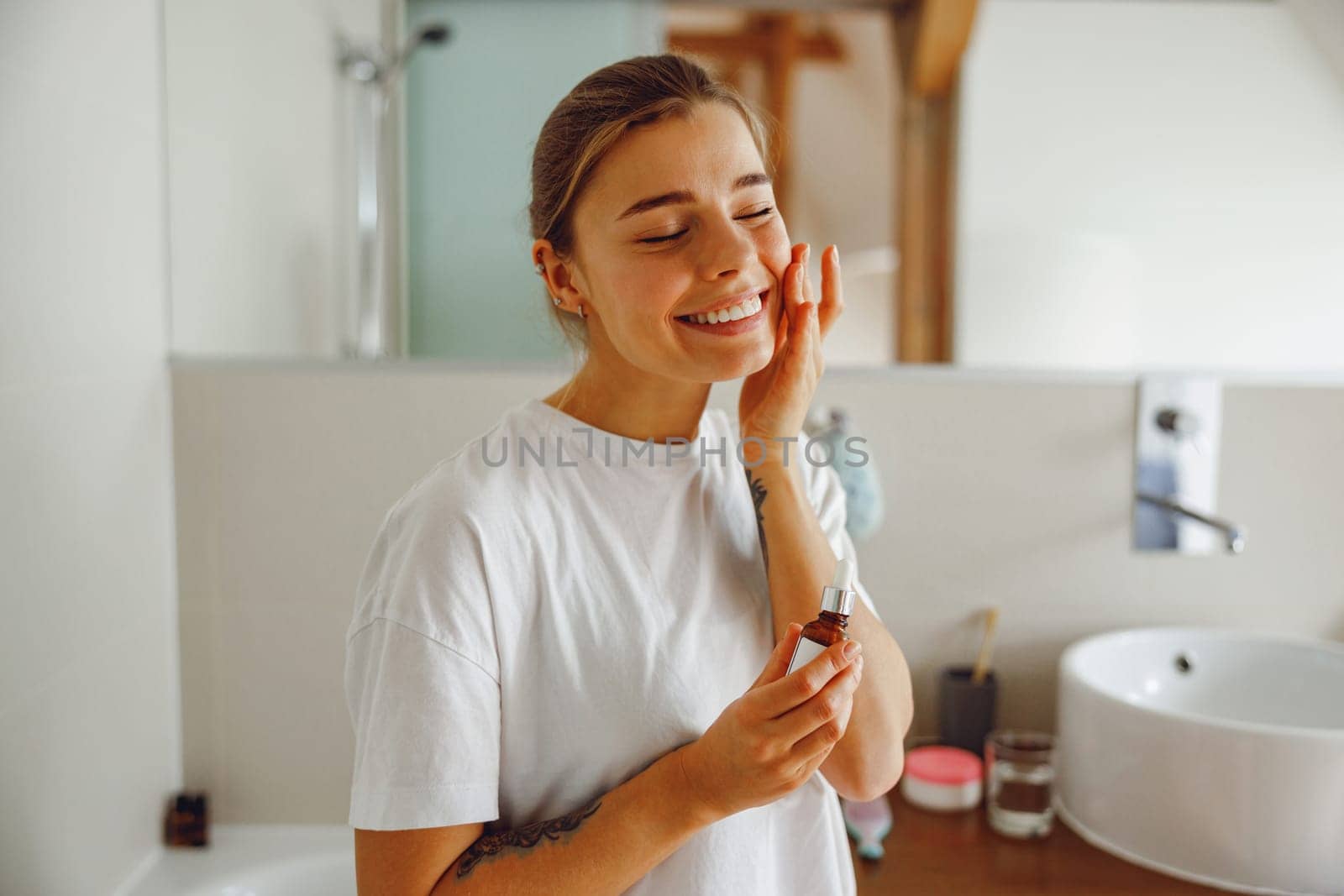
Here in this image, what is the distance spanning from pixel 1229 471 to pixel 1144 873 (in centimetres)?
54

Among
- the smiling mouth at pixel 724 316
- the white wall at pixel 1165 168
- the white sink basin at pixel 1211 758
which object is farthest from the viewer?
the white wall at pixel 1165 168

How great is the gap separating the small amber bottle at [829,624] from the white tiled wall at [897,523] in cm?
68

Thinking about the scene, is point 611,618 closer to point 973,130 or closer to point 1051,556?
point 1051,556

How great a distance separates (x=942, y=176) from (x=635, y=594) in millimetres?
969

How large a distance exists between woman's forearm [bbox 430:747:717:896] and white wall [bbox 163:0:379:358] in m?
0.87

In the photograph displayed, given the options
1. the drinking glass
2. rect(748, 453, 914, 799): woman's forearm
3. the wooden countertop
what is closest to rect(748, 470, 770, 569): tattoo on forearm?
rect(748, 453, 914, 799): woman's forearm

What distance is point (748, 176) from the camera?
2.54 feet

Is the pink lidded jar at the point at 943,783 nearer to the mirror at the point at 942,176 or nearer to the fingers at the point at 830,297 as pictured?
the mirror at the point at 942,176

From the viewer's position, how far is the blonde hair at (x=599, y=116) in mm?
755

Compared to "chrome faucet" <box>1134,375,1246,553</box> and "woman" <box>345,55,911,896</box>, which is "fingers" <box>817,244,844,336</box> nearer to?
"woman" <box>345,55,911,896</box>

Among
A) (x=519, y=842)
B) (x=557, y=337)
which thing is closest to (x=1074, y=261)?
(x=557, y=337)

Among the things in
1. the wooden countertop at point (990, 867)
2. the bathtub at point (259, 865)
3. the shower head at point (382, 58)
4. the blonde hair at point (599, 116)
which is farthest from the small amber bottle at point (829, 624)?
the shower head at point (382, 58)

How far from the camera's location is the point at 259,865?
4.33ft

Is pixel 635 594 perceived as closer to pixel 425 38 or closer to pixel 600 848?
pixel 600 848
